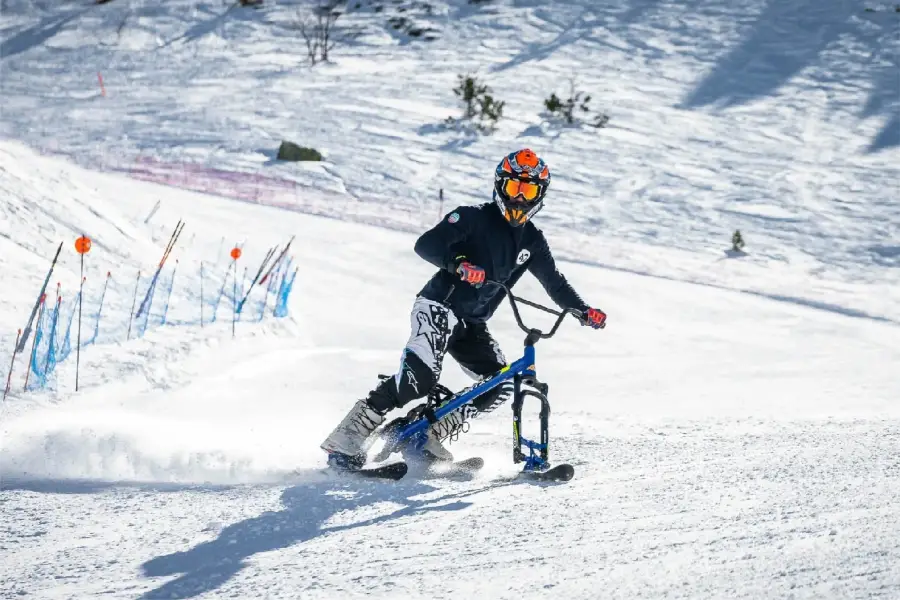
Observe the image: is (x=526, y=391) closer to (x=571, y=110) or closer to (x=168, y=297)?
(x=168, y=297)

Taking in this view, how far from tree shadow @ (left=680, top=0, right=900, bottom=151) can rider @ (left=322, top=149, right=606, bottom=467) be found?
15.7 m

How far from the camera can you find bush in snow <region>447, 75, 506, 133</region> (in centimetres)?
1834

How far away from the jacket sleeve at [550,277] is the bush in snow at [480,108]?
13.1 m

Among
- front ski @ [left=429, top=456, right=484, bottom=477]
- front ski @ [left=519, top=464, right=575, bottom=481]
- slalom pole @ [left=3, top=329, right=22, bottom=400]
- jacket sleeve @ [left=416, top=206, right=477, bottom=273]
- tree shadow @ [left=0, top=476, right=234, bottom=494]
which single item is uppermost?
jacket sleeve @ [left=416, top=206, right=477, bottom=273]

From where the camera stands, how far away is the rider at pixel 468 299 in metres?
5.12

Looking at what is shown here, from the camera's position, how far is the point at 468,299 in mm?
5297

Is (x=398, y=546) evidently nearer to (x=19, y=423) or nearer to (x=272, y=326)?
(x=19, y=423)

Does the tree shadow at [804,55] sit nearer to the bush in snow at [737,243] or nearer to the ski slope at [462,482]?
the bush in snow at [737,243]

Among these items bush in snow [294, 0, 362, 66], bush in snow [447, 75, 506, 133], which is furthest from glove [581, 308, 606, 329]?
bush in snow [294, 0, 362, 66]

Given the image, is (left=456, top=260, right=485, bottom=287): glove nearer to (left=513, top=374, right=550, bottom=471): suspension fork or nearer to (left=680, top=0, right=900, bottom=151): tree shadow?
(left=513, top=374, right=550, bottom=471): suspension fork

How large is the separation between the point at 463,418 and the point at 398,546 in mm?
1551

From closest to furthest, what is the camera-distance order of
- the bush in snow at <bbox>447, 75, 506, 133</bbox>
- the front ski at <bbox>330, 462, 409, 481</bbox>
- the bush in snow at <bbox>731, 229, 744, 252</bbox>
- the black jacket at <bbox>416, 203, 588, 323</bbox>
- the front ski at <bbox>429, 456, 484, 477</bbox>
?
the black jacket at <bbox>416, 203, 588, 323</bbox>
the front ski at <bbox>330, 462, 409, 481</bbox>
the front ski at <bbox>429, 456, 484, 477</bbox>
the bush in snow at <bbox>731, 229, 744, 252</bbox>
the bush in snow at <bbox>447, 75, 506, 133</bbox>

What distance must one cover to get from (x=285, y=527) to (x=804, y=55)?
810 inches

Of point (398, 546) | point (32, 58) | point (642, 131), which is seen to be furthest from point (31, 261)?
point (32, 58)
